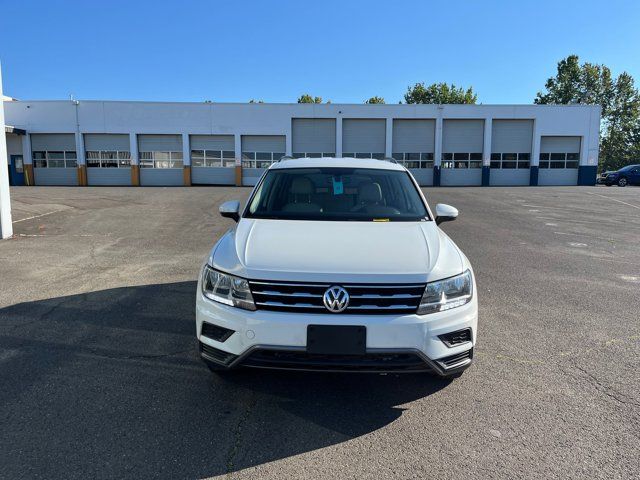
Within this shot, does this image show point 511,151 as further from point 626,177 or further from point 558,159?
point 626,177

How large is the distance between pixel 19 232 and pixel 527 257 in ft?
36.7

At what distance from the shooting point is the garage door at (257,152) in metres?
36.8

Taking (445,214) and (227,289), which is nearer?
(227,289)

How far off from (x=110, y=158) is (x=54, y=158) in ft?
14.3

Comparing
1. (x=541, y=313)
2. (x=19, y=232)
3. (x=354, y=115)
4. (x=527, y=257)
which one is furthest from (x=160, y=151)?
(x=541, y=313)

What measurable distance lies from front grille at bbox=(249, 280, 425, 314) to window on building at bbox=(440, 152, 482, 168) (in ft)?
121

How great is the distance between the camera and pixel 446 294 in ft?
10.4

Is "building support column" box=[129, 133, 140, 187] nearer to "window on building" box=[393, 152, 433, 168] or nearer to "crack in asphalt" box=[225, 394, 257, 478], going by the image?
"window on building" box=[393, 152, 433, 168]

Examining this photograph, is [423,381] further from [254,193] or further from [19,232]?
[19,232]

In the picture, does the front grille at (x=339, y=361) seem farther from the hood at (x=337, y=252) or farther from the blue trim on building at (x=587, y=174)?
the blue trim on building at (x=587, y=174)

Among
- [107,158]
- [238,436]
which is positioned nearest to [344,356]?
[238,436]

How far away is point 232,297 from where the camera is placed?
3.17 m

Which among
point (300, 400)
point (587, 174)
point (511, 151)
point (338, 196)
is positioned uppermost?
point (511, 151)

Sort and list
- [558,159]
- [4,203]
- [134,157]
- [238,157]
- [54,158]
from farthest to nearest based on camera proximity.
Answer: [558,159]
[54,158]
[238,157]
[134,157]
[4,203]
